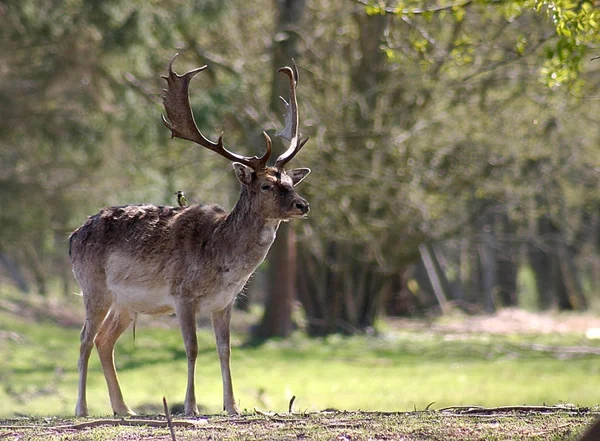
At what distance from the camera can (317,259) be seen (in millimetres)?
24219

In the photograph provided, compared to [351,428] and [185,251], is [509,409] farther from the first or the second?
[185,251]

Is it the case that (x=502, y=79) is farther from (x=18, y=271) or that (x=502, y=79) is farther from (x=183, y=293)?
(x=18, y=271)

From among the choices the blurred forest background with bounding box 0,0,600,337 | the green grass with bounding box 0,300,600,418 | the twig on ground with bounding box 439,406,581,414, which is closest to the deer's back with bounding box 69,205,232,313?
the twig on ground with bounding box 439,406,581,414

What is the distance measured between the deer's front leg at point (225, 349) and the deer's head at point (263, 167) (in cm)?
109

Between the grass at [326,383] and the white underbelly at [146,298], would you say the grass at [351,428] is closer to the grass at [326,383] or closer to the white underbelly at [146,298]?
the grass at [326,383]

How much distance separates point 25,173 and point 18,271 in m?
17.0

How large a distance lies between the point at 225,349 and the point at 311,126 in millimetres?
11403

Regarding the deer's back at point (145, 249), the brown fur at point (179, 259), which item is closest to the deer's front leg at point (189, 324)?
the brown fur at point (179, 259)

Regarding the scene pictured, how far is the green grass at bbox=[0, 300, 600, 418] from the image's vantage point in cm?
1439

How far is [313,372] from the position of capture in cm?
1747

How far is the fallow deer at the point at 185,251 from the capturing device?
9.05 meters

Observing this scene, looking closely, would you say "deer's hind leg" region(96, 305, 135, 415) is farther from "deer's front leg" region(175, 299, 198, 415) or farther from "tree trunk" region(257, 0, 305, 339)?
"tree trunk" region(257, 0, 305, 339)

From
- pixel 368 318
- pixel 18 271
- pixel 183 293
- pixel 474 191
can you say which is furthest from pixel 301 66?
pixel 18 271

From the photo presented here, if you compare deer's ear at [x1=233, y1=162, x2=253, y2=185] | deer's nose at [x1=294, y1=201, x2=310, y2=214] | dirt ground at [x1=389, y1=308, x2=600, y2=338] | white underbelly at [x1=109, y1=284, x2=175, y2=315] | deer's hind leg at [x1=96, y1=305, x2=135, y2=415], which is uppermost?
deer's ear at [x1=233, y1=162, x2=253, y2=185]
